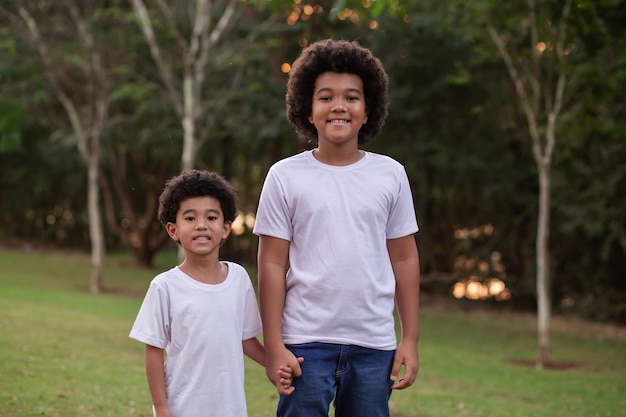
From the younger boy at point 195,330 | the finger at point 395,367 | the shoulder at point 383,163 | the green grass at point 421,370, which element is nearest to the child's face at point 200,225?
the younger boy at point 195,330

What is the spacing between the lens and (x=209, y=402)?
123 inches

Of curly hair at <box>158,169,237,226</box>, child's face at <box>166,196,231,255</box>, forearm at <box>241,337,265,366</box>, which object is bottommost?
forearm at <box>241,337,265,366</box>

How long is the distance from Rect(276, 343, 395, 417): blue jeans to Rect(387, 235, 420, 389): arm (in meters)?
0.04

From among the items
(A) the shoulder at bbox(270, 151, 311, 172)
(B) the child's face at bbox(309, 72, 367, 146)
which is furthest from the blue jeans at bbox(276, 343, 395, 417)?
(B) the child's face at bbox(309, 72, 367, 146)

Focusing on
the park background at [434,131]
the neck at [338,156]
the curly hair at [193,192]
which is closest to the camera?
the neck at [338,156]

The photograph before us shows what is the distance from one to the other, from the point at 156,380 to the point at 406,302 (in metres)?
0.89

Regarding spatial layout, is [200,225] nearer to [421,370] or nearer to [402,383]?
[402,383]

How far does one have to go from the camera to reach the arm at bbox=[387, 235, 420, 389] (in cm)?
310

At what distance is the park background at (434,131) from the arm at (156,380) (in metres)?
6.07

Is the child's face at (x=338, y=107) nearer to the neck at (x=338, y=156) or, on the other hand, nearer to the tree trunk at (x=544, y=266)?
the neck at (x=338, y=156)

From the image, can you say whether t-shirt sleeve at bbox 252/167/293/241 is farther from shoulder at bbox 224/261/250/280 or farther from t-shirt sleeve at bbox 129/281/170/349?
t-shirt sleeve at bbox 129/281/170/349

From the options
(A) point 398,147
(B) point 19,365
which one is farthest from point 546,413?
(A) point 398,147

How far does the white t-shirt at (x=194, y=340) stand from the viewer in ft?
10.2

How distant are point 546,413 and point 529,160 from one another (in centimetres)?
916
